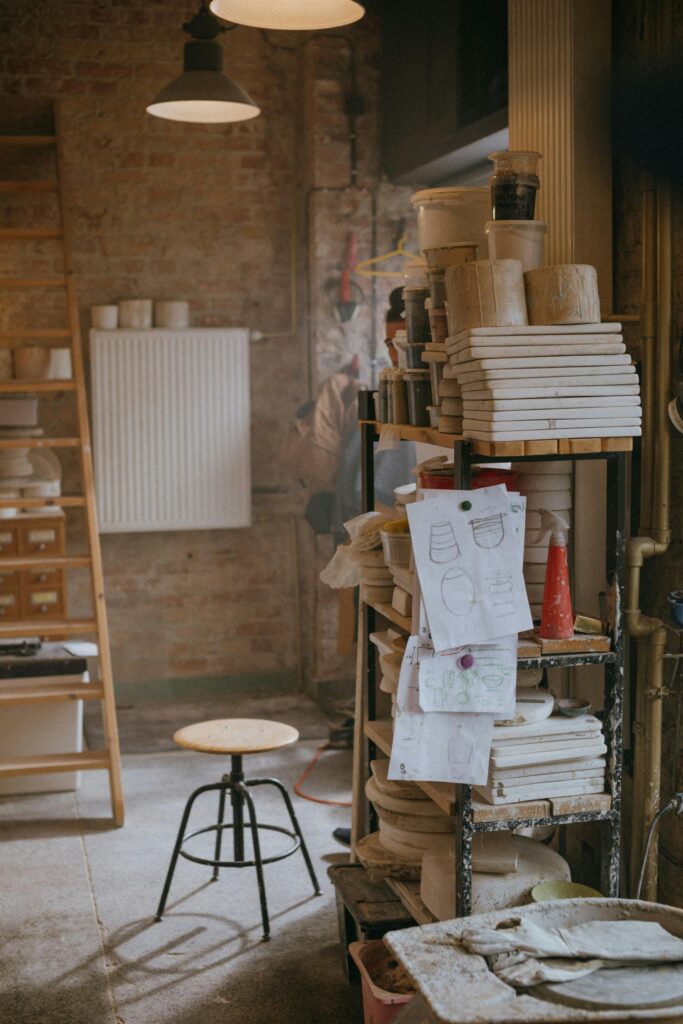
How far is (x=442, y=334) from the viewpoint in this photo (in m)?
2.92

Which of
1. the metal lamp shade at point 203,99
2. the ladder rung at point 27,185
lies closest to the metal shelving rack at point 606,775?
the metal lamp shade at point 203,99

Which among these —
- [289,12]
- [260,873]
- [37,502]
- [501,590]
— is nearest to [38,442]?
[37,502]

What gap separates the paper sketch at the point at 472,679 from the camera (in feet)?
8.87

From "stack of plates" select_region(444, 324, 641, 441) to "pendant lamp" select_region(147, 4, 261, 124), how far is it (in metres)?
2.13

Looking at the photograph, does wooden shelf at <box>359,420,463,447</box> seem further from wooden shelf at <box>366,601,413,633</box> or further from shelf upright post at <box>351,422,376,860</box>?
wooden shelf at <box>366,601,413,633</box>

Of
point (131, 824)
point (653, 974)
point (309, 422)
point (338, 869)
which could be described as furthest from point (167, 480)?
point (653, 974)

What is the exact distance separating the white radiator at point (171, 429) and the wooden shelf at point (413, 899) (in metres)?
3.09

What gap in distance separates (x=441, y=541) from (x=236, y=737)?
4.46 feet

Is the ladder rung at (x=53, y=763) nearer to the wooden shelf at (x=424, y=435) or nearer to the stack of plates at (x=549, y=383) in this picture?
the wooden shelf at (x=424, y=435)

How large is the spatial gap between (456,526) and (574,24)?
1.39 meters

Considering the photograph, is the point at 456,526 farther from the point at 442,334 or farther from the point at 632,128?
the point at 632,128

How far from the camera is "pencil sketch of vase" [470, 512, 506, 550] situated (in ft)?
8.91

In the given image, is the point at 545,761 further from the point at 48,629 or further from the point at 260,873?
the point at 48,629

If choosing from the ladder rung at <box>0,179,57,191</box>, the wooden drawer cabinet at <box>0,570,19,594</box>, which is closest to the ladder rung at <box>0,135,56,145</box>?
Result: the ladder rung at <box>0,179,57,191</box>
